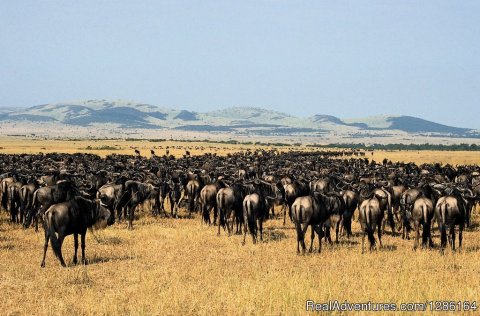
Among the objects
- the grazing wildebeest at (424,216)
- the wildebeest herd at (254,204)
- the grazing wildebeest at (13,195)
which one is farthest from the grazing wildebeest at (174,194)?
the grazing wildebeest at (424,216)

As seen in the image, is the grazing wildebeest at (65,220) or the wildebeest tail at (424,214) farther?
the wildebeest tail at (424,214)

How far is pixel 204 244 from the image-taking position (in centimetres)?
1945

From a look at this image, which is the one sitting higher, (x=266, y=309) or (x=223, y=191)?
(x=223, y=191)

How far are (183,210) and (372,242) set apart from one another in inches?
589

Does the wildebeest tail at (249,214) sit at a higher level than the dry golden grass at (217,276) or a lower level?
higher

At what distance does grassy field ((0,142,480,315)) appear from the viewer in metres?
11.3

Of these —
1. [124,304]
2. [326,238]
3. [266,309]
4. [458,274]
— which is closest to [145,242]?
[326,238]

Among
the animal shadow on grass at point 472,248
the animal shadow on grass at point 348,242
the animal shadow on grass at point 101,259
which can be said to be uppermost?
the animal shadow on grass at point 472,248

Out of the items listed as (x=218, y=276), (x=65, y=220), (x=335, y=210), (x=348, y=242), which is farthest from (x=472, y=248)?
(x=65, y=220)

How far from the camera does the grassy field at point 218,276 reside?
1128 cm

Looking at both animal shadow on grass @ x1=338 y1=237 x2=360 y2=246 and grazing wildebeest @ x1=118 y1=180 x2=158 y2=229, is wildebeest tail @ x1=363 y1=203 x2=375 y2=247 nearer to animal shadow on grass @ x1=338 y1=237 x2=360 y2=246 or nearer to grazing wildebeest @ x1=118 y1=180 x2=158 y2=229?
animal shadow on grass @ x1=338 y1=237 x2=360 y2=246

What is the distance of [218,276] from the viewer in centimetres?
1406

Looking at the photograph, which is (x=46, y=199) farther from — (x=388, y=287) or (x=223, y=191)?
(x=388, y=287)

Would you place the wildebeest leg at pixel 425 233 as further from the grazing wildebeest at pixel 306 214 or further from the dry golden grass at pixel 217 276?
the grazing wildebeest at pixel 306 214
